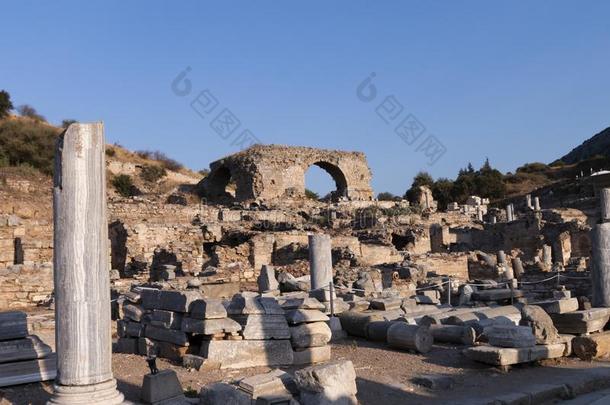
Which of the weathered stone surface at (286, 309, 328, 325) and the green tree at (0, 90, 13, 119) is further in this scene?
the green tree at (0, 90, 13, 119)

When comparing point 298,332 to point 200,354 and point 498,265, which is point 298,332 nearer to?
point 200,354

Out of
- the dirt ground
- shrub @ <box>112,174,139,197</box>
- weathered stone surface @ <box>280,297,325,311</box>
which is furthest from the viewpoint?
shrub @ <box>112,174,139,197</box>

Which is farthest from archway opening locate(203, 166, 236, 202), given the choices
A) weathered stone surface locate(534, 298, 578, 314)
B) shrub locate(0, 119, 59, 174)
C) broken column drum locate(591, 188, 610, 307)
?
weathered stone surface locate(534, 298, 578, 314)

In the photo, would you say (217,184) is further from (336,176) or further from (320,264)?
(320,264)

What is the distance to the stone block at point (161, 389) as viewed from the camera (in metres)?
A: 5.73

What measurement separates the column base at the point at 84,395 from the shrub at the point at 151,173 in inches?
1661

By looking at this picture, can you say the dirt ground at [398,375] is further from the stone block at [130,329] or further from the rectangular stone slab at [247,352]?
the stone block at [130,329]

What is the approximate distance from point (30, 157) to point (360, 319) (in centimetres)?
3620

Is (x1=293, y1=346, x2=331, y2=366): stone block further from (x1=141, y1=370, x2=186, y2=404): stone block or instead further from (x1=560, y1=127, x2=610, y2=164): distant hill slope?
Result: (x1=560, y1=127, x2=610, y2=164): distant hill slope

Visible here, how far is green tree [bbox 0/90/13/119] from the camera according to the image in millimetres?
48159

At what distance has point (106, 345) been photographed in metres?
5.21

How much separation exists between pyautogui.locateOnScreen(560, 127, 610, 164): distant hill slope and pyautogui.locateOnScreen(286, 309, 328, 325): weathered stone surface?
8157cm

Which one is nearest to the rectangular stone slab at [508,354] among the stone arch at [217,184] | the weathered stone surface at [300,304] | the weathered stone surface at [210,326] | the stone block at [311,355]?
the stone block at [311,355]

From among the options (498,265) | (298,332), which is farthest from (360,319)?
(498,265)
